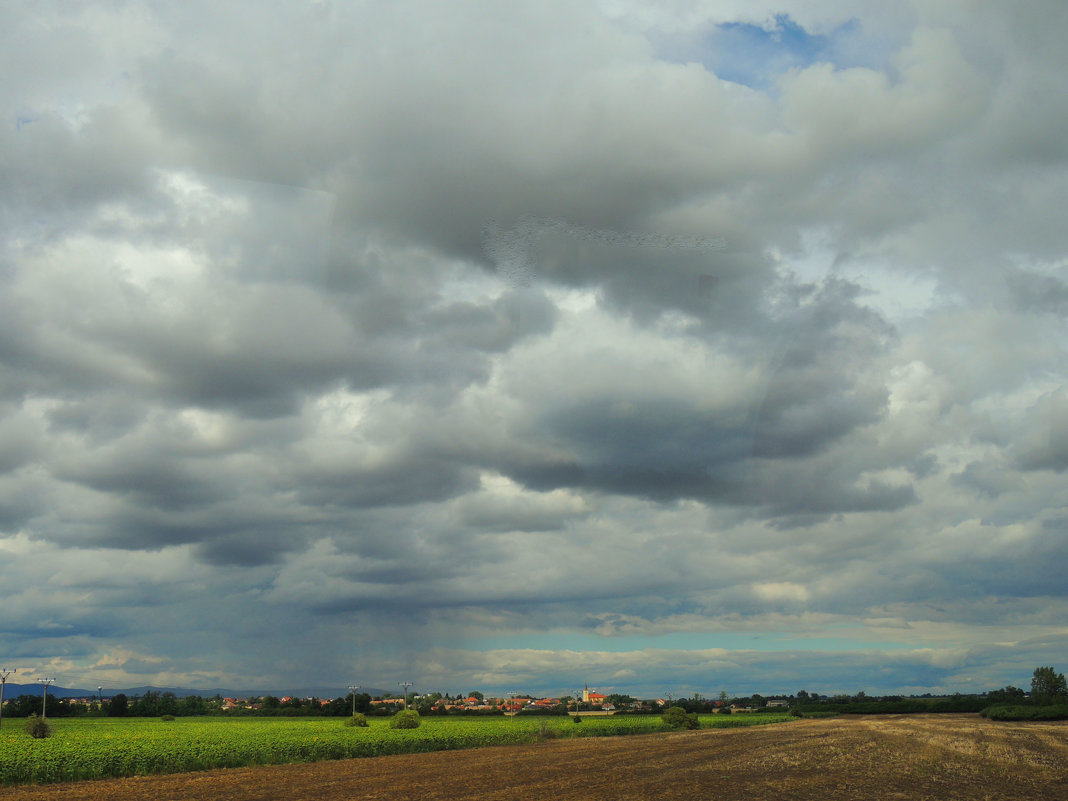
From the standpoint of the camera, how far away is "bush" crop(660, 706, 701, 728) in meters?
123

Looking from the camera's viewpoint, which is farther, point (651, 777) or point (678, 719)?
point (678, 719)

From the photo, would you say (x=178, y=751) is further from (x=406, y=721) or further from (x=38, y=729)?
(x=406, y=721)

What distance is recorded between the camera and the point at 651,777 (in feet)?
149

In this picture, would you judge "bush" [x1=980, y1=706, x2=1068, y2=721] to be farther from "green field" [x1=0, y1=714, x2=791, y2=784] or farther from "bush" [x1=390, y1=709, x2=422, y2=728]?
"bush" [x1=390, y1=709, x2=422, y2=728]

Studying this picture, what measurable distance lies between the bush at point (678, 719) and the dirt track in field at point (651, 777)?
58.3 m

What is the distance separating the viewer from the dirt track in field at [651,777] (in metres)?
36.8

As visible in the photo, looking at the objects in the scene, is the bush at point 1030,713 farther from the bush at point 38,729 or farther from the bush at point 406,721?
the bush at point 38,729

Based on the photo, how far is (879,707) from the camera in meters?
192

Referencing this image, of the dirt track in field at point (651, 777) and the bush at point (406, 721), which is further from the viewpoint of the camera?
the bush at point (406, 721)

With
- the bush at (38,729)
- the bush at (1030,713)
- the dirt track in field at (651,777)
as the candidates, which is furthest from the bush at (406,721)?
the bush at (1030,713)

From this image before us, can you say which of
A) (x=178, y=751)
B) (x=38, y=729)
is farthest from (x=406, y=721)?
(x=178, y=751)

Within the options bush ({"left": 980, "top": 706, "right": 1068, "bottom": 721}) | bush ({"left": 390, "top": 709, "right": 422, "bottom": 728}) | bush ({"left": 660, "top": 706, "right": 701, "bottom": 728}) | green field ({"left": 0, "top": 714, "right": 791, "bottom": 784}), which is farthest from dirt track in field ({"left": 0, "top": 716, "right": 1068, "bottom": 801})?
bush ({"left": 980, "top": 706, "right": 1068, "bottom": 721})

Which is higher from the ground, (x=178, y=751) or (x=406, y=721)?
(x=178, y=751)

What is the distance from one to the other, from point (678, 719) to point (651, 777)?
8522 centimetres
